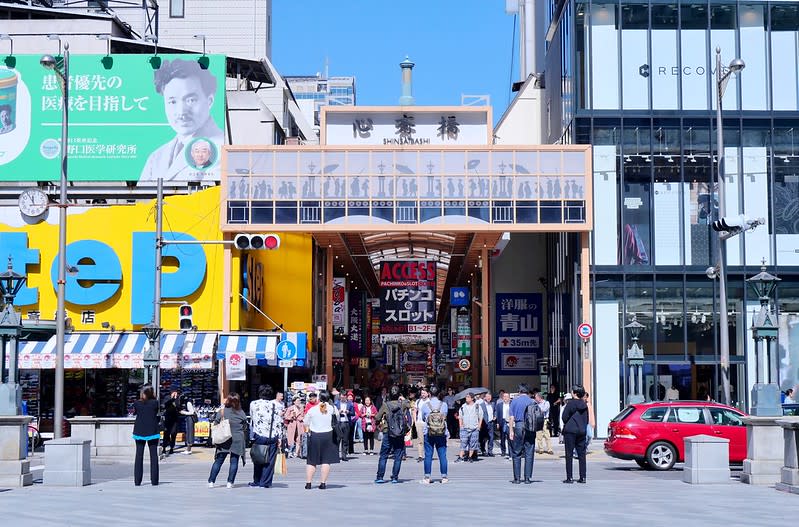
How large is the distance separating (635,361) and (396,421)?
19.3 meters

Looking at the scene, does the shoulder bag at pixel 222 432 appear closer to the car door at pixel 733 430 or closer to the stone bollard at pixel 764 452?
the stone bollard at pixel 764 452

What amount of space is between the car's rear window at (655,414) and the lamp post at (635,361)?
10.3 meters

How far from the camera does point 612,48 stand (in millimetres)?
44531

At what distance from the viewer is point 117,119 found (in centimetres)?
5019

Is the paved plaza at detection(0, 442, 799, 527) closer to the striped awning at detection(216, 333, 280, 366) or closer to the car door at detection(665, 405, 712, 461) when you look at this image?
the car door at detection(665, 405, 712, 461)

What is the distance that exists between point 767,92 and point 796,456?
86.6ft

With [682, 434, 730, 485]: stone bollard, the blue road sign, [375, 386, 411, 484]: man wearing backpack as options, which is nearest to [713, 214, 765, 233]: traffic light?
[682, 434, 730, 485]: stone bollard

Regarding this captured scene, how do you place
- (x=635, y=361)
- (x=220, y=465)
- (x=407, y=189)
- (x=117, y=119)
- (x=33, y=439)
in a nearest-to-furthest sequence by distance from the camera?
1. (x=220, y=465)
2. (x=33, y=439)
3. (x=635, y=361)
4. (x=407, y=189)
5. (x=117, y=119)

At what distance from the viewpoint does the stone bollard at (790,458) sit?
20.4 metres

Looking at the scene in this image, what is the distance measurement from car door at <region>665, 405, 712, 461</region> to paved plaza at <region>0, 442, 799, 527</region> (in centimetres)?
117

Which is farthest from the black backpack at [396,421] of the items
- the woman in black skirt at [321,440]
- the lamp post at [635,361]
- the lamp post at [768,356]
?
the lamp post at [635,361]

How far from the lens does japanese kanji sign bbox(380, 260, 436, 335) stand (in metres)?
51.5

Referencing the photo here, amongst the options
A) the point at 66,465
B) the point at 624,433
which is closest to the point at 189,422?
the point at 66,465

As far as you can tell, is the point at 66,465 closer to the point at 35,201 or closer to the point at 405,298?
the point at 35,201
